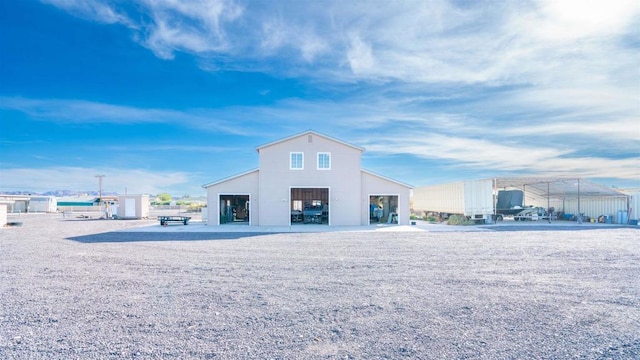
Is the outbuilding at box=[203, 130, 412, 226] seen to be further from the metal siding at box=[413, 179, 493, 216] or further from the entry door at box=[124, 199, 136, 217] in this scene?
the entry door at box=[124, 199, 136, 217]

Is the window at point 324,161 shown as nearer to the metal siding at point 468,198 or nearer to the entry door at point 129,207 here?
the metal siding at point 468,198

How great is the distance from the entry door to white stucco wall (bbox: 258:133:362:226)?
59.9 ft

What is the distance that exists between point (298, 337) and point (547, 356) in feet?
9.44

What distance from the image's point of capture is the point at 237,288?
7.21 meters

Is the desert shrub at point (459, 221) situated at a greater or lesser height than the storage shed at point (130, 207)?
lesser

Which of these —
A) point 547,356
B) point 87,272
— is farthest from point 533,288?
point 87,272

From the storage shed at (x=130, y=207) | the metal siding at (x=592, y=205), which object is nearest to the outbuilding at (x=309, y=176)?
the metal siding at (x=592, y=205)

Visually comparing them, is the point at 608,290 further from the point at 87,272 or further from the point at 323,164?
the point at 323,164

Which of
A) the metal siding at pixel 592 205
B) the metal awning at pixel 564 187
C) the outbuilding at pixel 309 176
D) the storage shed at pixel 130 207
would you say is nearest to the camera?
the outbuilding at pixel 309 176

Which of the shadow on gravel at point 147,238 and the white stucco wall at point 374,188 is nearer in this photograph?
the shadow on gravel at point 147,238

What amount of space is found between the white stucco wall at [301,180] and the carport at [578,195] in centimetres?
1033

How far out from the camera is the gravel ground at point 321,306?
4.43 m

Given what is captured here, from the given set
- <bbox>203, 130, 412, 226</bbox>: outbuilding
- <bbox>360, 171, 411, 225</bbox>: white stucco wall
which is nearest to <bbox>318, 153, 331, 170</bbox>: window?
<bbox>203, 130, 412, 226</bbox>: outbuilding

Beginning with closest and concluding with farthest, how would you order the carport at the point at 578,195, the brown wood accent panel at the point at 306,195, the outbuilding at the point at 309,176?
the outbuilding at the point at 309,176
the carport at the point at 578,195
the brown wood accent panel at the point at 306,195
